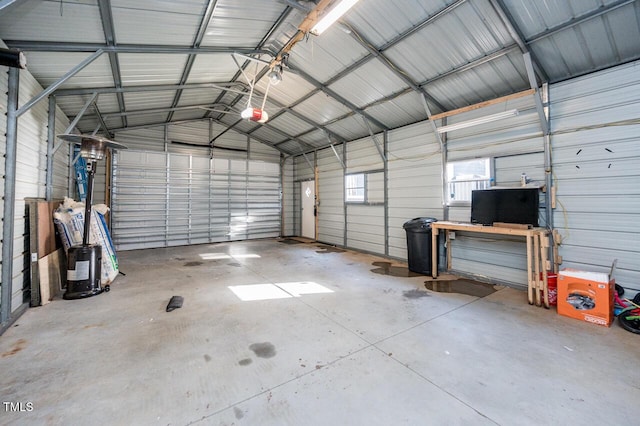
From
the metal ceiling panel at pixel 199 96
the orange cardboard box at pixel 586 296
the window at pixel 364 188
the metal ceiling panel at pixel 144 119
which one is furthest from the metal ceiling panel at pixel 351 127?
the metal ceiling panel at pixel 144 119

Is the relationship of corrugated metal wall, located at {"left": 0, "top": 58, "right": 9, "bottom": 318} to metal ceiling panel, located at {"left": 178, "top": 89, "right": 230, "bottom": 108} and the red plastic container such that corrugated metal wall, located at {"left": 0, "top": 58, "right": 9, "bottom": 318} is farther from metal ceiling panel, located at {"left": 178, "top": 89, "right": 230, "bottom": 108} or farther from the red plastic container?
the red plastic container

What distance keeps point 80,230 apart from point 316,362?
177 inches

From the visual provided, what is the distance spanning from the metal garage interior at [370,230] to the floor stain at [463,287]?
0.20 feet

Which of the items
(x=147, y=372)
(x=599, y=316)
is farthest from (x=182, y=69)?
(x=599, y=316)

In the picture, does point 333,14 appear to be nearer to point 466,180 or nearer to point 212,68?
point 212,68

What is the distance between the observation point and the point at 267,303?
11.8ft

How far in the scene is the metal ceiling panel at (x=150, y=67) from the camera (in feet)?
13.6

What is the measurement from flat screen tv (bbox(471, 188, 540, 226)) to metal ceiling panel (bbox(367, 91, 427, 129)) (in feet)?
7.09

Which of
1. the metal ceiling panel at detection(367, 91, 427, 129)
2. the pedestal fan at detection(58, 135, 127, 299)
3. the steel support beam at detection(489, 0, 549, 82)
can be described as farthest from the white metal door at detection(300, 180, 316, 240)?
the steel support beam at detection(489, 0, 549, 82)

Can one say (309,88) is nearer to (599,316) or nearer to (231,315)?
(231,315)

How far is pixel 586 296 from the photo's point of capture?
304 cm

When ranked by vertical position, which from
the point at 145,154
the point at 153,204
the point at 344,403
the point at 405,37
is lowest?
the point at 344,403

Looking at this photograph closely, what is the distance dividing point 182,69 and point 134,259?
181 inches

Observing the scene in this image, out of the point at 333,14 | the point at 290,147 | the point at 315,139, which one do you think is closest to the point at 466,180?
the point at 333,14
